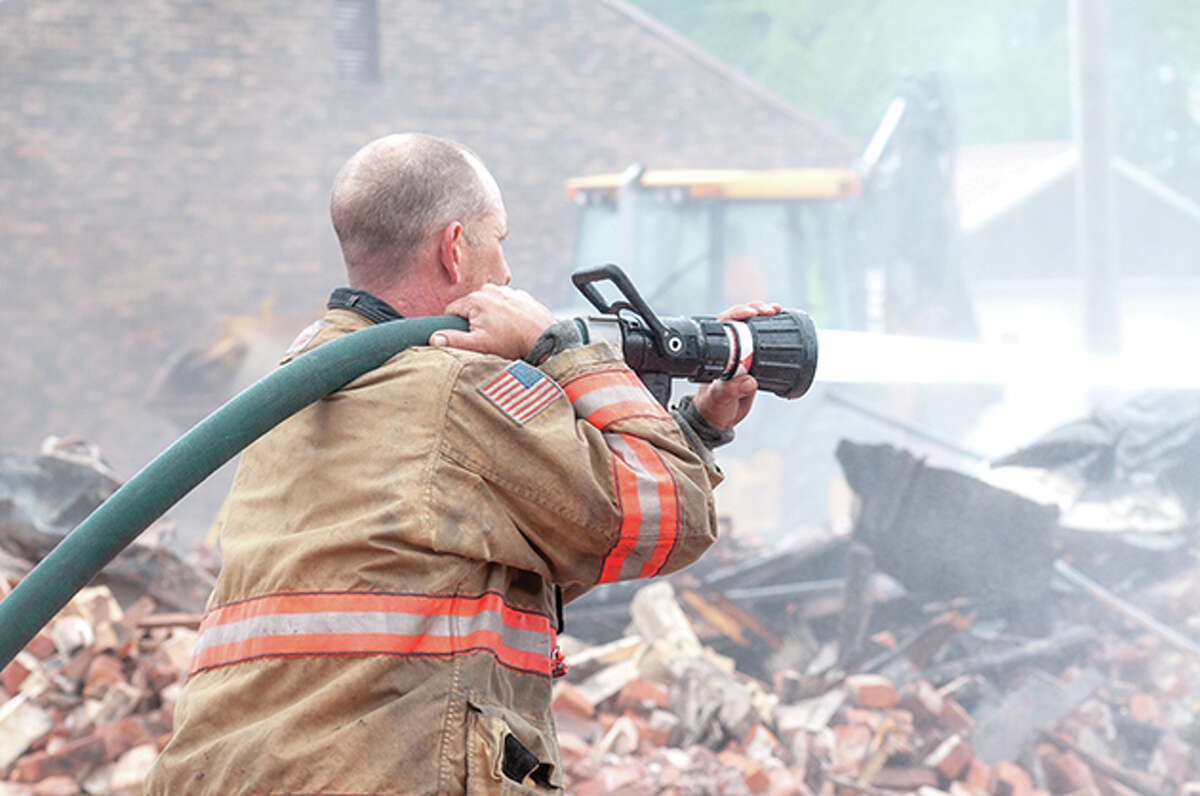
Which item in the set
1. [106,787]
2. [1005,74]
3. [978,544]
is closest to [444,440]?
[106,787]

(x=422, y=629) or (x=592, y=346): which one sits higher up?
(x=592, y=346)

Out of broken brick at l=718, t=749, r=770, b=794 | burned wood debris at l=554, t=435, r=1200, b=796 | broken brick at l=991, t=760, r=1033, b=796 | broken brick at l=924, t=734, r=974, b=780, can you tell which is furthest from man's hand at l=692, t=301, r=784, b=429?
broken brick at l=991, t=760, r=1033, b=796

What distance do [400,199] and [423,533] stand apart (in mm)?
490

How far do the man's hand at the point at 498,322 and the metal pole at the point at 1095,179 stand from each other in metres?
9.55

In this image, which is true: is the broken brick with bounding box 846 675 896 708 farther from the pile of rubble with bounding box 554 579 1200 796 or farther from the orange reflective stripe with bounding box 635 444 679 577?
the orange reflective stripe with bounding box 635 444 679 577

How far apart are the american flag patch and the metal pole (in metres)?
9.66

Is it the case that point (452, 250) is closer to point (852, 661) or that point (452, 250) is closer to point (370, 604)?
point (370, 604)

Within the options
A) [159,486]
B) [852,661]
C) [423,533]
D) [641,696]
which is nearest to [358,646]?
[423,533]

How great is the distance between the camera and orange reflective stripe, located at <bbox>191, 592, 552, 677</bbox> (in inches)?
53.5

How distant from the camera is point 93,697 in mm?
3701

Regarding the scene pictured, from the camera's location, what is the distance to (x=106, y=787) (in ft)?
11.1

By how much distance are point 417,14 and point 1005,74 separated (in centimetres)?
1217

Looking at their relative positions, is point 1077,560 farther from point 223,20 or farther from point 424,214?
point 223,20

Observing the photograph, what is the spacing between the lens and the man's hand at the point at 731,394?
1759 mm
